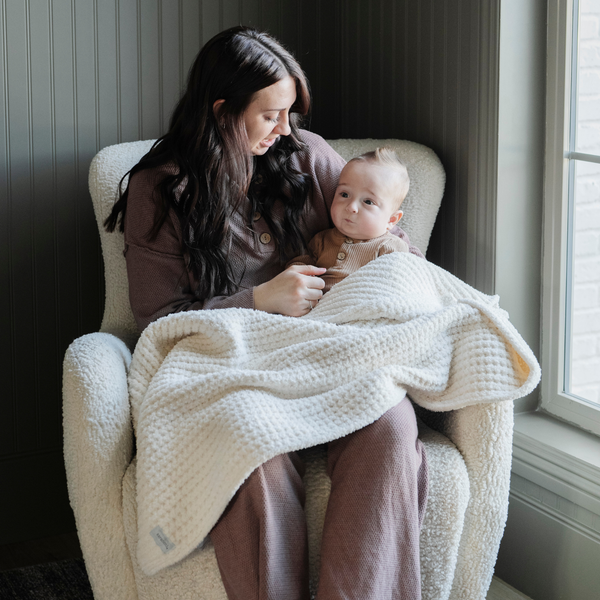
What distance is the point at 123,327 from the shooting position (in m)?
1.64

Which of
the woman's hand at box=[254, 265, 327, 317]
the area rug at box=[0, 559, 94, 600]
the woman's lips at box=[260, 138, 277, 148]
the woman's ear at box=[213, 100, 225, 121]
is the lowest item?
the area rug at box=[0, 559, 94, 600]

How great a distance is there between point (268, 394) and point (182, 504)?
0.72 feet

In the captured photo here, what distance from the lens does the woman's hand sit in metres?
1.39

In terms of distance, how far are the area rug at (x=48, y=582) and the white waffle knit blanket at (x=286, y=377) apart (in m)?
0.64

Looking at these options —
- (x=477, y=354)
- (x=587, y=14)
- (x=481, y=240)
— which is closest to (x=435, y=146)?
(x=481, y=240)

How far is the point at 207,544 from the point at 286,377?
0.97ft

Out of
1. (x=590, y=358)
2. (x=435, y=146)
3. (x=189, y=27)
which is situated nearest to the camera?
(x=590, y=358)

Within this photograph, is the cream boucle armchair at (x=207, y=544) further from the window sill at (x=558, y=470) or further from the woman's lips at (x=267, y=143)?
the woman's lips at (x=267, y=143)

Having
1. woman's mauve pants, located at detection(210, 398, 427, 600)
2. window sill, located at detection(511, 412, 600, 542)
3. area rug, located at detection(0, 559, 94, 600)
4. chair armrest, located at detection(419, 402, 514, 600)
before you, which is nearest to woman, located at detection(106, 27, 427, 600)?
woman's mauve pants, located at detection(210, 398, 427, 600)

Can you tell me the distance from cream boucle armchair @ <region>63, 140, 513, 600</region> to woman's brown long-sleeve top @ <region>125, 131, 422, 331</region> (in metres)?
0.17

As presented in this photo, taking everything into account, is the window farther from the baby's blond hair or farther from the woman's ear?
the woman's ear

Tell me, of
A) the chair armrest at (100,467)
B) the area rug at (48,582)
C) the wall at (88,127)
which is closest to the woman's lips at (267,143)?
the wall at (88,127)

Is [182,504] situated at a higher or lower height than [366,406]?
lower

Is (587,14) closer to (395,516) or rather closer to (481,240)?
(481,240)
